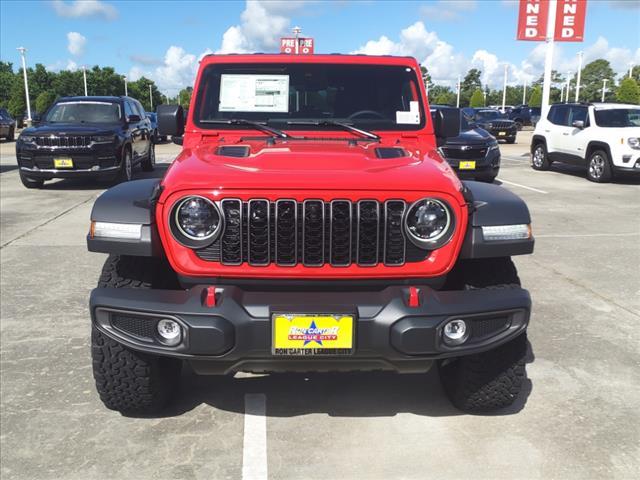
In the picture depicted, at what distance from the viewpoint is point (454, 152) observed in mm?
12383

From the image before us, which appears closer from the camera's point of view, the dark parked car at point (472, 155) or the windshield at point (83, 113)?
the windshield at point (83, 113)

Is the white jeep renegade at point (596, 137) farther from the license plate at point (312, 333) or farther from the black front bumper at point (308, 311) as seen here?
the license plate at point (312, 333)

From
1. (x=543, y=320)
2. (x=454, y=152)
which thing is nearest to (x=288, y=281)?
(x=543, y=320)

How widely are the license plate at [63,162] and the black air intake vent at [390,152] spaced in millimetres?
9521

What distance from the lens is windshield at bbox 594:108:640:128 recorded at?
13.2m

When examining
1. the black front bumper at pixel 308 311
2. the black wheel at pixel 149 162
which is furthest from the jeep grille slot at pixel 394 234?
the black wheel at pixel 149 162

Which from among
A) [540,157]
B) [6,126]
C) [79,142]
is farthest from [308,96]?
[6,126]

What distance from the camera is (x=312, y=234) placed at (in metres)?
2.79

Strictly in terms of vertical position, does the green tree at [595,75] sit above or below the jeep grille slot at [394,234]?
above

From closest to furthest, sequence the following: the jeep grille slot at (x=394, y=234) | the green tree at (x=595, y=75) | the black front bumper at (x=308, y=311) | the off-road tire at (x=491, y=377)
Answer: the black front bumper at (x=308, y=311), the jeep grille slot at (x=394, y=234), the off-road tire at (x=491, y=377), the green tree at (x=595, y=75)

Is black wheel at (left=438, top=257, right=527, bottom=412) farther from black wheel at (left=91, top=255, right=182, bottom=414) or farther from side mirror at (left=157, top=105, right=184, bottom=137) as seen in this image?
side mirror at (left=157, top=105, right=184, bottom=137)

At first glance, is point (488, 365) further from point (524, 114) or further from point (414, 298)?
point (524, 114)

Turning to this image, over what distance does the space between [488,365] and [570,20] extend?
18.5 meters

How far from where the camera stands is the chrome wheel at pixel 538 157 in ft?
52.6
